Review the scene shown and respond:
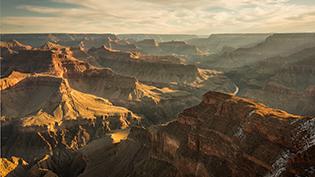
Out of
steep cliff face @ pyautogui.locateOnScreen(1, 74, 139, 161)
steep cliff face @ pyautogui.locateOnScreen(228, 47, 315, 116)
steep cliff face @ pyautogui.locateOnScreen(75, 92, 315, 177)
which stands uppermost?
steep cliff face @ pyautogui.locateOnScreen(75, 92, 315, 177)

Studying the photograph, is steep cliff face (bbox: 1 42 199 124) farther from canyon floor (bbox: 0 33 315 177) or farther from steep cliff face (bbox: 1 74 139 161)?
steep cliff face (bbox: 1 74 139 161)

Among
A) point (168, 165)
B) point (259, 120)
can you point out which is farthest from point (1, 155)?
point (259, 120)

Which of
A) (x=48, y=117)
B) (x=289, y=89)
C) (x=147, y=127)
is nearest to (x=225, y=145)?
(x=147, y=127)

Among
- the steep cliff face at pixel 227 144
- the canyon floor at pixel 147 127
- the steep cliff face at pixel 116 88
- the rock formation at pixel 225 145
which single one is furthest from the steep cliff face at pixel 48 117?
the steep cliff face at pixel 227 144

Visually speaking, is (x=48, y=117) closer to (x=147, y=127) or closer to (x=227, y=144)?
(x=147, y=127)

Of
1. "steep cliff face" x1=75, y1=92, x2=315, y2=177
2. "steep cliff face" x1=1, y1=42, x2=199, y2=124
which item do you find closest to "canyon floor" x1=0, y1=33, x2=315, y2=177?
"steep cliff face" x1=75, y1=92, x2=315, y2=177

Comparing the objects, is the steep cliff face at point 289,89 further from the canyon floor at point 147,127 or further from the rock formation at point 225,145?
the rock formation at point 225,145
